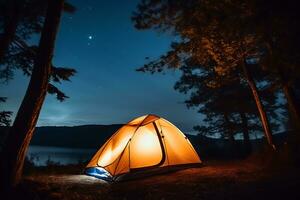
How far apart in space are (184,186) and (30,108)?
13.4 feet

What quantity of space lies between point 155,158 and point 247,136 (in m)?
12.7

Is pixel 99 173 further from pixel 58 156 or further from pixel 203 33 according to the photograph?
pixel 58 156

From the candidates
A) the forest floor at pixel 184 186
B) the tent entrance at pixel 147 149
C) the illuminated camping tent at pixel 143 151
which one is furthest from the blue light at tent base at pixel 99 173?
the tent entrance at pixel 147 149

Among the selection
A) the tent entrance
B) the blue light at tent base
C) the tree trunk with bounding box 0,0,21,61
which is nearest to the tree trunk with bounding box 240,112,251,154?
the tent entrance

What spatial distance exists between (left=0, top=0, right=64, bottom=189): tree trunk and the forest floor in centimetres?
43

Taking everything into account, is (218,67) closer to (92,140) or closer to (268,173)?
(268,173)

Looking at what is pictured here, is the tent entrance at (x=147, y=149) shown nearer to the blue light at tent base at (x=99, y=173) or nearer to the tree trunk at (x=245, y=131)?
the blue light at tent base at (x=99, y=173)

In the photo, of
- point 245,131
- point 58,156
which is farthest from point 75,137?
point 245,131

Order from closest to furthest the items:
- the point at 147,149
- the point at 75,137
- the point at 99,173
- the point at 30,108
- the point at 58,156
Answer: the point at 30,108, the point at 99,173, the point at 147,149, the point at 58,156, the point at 75,137

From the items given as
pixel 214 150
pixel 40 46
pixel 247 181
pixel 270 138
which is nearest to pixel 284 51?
pixel 247 181

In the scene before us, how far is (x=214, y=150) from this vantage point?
16578 mm

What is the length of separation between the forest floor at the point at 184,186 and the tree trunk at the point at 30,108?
43 centimetres

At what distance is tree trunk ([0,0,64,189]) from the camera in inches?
250

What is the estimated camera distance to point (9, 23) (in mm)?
10133
